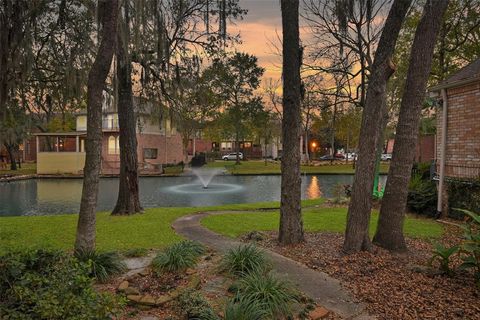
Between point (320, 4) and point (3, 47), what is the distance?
39.4 feet

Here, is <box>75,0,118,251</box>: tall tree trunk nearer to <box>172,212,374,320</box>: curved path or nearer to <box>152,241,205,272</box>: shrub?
<box>152,241,205,272</box>: shrub

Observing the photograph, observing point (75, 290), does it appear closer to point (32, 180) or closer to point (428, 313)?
point (428, 313)

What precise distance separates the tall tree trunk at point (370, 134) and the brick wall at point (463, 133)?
16.6 feet

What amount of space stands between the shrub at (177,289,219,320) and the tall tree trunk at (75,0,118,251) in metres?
1.89

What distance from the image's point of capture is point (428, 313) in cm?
389

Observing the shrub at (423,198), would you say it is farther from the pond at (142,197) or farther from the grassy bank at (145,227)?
the pond at (142,197)

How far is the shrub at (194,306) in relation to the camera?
3510 millimetres

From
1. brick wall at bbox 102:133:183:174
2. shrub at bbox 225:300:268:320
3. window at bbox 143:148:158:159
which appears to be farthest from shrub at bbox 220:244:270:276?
window at bbox 143:148:158:159

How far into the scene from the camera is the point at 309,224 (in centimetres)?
892

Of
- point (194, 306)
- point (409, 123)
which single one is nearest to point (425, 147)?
point (409, 123)

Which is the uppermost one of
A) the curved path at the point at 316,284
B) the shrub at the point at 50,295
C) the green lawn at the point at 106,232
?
the shrub at the point at 50,295

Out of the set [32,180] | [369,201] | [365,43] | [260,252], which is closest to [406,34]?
[365,43]

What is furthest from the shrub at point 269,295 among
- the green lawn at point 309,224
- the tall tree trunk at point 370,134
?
the green lawn at point 309,224

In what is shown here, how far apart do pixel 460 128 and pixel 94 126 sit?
31.0 ft
